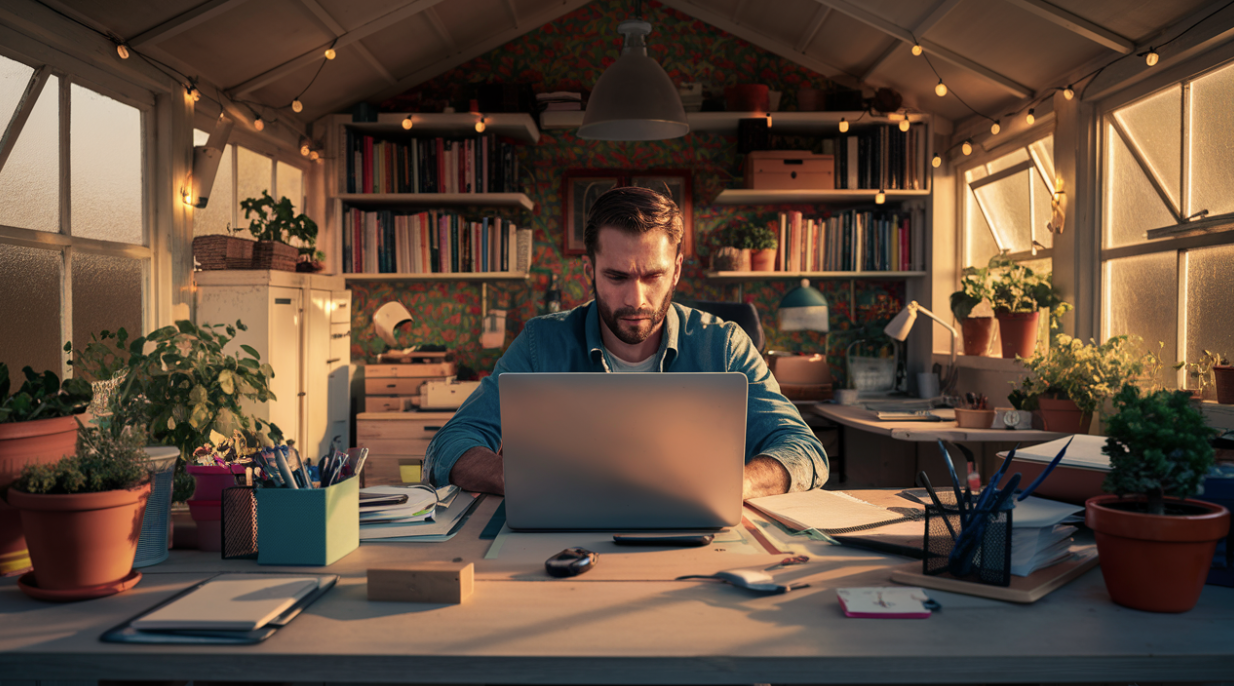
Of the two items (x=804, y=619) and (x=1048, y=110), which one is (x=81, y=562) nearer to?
(x=804, y=619)

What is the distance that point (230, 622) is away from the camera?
2.48 feet

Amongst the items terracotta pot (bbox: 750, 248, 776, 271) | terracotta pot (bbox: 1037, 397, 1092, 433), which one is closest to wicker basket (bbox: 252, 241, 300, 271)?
terracotta pot (bbox: 750, 248, 776, 271)

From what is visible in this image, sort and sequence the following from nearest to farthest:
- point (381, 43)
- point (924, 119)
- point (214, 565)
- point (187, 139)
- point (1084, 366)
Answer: point (214, 565), point (1084, 366), point (187, 139), point (381, 43), point (924, 119)

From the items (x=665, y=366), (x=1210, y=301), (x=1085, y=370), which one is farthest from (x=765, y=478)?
(x=1210, y=301)

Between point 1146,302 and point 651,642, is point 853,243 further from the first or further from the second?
point 651,642

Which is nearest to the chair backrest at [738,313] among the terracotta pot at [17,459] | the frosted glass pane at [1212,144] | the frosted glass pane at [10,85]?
the frosted glass pane at [1212,144]

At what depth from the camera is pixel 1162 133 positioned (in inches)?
104

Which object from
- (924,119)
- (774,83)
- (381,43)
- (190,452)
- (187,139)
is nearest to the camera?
(190,452)

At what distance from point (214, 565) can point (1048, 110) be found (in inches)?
137

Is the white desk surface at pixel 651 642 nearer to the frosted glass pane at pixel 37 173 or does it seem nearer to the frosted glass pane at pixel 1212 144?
the frosted glass pane at pixel 37 173

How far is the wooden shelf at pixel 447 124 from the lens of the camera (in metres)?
3.89

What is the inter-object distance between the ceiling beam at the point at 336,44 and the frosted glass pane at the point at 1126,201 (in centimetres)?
282

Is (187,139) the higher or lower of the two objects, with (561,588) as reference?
higher

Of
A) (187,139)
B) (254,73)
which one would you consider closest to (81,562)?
(187,139)
